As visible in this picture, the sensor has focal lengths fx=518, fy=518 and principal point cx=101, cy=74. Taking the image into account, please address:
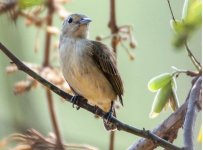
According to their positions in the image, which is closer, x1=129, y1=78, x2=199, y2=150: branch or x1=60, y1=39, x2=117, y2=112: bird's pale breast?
x1=129, y1=78, x2=199, y2=150: branch

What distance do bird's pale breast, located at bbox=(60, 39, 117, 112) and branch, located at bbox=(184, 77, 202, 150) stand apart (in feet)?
3.83

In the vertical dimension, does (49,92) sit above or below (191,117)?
below

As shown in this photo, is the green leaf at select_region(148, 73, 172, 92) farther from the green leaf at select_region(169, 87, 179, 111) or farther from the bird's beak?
the bird's beak

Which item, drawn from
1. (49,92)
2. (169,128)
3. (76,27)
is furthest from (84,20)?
(169,128)

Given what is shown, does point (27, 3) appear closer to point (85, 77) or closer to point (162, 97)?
point (162, 97)

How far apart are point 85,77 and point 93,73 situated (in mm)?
Answer: 54

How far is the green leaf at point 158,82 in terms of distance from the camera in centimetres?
154

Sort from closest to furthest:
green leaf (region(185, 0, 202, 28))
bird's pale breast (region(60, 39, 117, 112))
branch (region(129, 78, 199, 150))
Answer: green leaf (region(185, 0, 202, 28)) < branch (region(129, 78, 199, 150)) < bird's pale breast (region(60, 39, 117, 112))

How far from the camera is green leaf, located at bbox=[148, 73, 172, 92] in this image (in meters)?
1.54

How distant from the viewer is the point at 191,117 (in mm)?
1191

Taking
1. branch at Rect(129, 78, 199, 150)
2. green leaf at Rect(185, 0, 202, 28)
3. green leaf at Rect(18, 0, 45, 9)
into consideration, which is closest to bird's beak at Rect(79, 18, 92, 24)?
branch at Rect(129, 78, 199, 150)

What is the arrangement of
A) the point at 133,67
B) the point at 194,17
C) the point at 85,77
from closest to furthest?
the point at 194,17
the point at 85,77
the point at 133,67

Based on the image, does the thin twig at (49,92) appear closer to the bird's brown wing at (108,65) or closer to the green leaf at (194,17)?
the bird's brown wing at (108,65)

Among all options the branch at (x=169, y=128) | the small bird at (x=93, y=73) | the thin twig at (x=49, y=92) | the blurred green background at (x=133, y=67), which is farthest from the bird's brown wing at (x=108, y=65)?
the blurred green background at (x=133, y=67)
